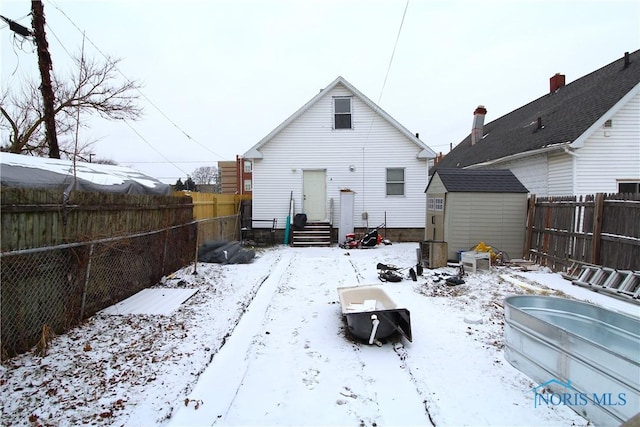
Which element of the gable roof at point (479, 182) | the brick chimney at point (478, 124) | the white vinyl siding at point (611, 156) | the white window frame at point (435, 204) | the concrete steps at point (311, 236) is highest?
the brick chimney at point (478, 124)

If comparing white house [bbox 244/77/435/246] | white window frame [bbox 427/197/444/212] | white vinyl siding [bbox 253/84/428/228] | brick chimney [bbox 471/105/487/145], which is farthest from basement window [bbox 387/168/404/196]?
brick chimney [bbox 471/105/487/145]

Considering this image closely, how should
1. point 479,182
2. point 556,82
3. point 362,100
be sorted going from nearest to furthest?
1. point 479,182
2. point 362,100
3. point 556,82

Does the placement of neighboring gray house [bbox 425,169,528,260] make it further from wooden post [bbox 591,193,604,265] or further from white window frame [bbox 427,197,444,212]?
wooden post [bbox 591,193,604,265]

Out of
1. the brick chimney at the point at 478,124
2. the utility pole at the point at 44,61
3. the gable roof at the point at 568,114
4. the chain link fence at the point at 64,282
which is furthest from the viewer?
the brick chimney at the point at 478,124

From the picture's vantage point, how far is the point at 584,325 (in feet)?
12.1

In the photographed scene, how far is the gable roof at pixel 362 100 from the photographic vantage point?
46.5 ft

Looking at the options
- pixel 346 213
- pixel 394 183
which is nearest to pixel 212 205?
pixel 346 213

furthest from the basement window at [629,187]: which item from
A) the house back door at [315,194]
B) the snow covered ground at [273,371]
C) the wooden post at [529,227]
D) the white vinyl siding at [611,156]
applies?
the house back door at [315,194]

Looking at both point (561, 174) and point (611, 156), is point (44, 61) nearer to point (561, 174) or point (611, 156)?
point (561, 174)

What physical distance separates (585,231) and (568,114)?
23.4 feet

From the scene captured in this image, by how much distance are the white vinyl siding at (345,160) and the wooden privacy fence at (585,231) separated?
576 centimetres

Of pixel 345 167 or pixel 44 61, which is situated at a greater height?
pixel 44 61

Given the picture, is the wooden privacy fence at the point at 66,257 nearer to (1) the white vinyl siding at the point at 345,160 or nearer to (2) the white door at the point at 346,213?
(1) the white vinyl siding at the point at 345,160

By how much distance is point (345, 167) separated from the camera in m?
14.5
